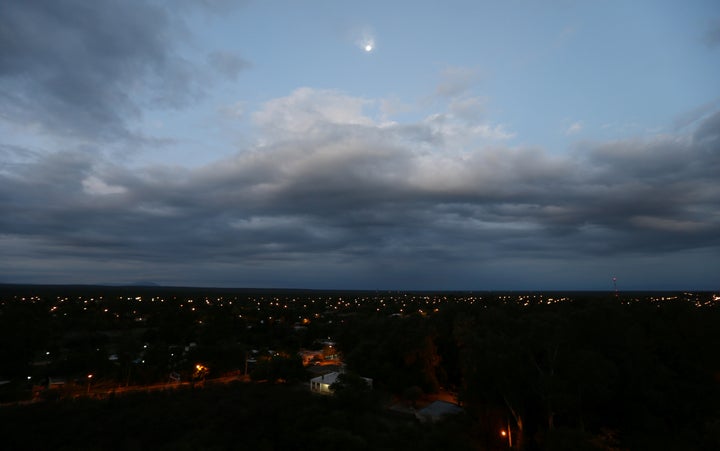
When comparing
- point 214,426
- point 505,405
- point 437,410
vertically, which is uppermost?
point 505,405

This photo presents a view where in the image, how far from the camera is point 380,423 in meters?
19.7

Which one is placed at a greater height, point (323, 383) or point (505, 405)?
point (505, 405)

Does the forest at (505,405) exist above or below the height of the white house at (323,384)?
above

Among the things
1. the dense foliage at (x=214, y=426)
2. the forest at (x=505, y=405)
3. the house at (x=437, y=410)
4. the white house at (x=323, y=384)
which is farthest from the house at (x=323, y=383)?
the dense foliage at (x=214, y=426)

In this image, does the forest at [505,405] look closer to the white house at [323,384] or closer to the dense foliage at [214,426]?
the dense foliage at [214,426]

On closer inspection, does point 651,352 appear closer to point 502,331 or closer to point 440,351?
point 502,331

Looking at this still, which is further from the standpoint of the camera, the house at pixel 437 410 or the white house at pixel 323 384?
the white house at pixel 323 384

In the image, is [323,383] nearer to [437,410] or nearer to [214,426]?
[437,410]

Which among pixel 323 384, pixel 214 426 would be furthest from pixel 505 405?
pixel 214 426

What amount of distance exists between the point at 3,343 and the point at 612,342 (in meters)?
48.9

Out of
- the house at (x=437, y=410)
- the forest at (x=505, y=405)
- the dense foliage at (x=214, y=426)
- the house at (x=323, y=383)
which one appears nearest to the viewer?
the dense foliage at (x=214, y=426)

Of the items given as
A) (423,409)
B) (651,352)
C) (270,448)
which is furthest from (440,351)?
(270,448)

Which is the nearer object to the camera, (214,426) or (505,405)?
(214,426)

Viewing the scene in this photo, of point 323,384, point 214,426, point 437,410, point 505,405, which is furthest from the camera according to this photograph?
point 323,384
